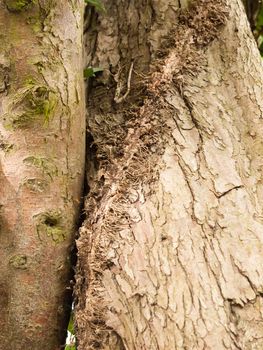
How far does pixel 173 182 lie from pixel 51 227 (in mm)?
442

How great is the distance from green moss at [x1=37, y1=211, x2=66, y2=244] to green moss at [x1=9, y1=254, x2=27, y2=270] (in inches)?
3.6

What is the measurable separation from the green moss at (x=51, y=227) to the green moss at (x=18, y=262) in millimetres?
91

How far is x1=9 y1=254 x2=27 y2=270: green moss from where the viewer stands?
1900 mm

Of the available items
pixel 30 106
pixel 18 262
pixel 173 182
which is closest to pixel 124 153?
pixel 173 182

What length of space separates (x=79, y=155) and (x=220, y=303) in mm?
758

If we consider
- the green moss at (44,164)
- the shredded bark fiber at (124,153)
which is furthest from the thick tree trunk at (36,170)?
the shredded bark fiber at (124,153)

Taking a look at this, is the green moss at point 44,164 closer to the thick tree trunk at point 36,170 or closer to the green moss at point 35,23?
the thick tree trunk at point 36,170

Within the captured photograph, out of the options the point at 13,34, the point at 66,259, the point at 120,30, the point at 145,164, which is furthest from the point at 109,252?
the point at 120,30

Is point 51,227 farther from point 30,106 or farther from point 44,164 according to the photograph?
point 30,106

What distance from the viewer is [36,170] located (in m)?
1.96

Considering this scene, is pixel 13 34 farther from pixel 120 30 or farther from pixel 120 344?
pixel 120 344

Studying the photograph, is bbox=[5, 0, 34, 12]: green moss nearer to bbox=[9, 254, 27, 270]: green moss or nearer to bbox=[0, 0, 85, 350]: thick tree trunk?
bbox=[0, 0, 85, 350]: thick tree trunk

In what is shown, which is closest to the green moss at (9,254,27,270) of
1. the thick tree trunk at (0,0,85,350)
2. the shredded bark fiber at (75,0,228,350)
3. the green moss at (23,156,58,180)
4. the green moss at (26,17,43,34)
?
the thick tree trunk at (0,0,85,350)

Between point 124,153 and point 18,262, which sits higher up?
point 124,153
